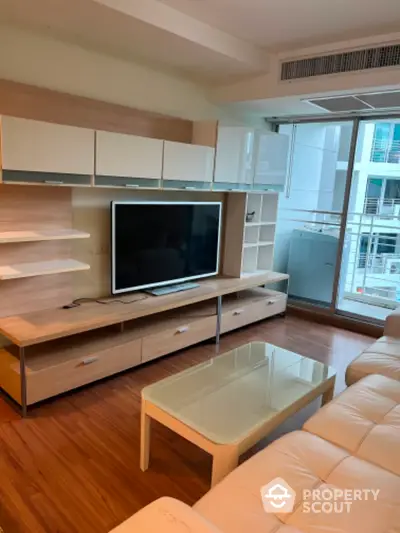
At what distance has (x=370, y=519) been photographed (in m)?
1.27

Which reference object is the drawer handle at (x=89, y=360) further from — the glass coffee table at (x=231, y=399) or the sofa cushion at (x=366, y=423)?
the sofa cushion at (x=366, y=423)

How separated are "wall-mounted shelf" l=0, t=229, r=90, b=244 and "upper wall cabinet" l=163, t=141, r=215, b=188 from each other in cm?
90

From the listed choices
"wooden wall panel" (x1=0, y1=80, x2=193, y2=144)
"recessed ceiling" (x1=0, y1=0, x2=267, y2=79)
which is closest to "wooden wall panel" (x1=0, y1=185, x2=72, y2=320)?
"wooden wall panel" (x1=0, y1=80, x2=193, y2=144)

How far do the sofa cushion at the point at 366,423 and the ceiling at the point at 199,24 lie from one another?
223 cm

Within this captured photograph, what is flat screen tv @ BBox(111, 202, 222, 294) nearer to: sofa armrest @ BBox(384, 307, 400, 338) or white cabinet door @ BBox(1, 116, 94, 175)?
white cabinet door @ BBox(1, 116, 94, 175)

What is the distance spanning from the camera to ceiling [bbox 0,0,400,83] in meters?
2.40

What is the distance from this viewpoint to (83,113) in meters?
2.94

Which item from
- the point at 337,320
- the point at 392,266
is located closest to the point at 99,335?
the point at 337,320

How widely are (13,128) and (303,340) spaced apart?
3108mm

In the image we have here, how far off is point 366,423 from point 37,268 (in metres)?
2.14

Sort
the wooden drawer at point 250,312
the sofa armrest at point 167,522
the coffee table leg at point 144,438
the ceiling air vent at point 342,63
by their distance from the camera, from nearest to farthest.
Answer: the sofa armrest at point 167,522, the coffee table leg at point 144,438, the ceiling air vent at point 342,63, the wooden drawer at point 250,312

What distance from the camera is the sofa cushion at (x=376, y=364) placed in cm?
240

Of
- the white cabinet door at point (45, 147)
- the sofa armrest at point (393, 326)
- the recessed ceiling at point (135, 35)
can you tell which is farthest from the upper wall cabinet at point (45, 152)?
the sofa armrest at point (393, 326)

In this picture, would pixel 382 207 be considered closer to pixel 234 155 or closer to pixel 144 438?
pixel 234 155
